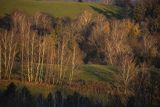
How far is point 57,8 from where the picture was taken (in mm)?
86812

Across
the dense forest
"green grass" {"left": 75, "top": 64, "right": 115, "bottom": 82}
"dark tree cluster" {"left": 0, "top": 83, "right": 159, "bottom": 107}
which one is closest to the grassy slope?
"green grass" {"left": 75, "top": 64, "right": 115, "bottom": 82}

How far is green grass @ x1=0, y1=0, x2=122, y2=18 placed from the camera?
266ft

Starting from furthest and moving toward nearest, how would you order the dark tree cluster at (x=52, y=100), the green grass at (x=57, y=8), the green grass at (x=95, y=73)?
the green grass at (x=57, y=8) < the green grass at (x=95, y=73) < the dark tree cluster at (x=52, y=100)

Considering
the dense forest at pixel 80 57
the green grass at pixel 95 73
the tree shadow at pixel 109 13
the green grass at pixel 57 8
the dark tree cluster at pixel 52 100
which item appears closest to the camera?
the dark tree cluster at pixel 52 100

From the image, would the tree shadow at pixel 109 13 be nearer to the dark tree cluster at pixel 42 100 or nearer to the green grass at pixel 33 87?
the green grass at pixel 33 87

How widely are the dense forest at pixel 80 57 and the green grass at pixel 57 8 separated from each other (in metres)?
4.78

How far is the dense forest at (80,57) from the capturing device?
3402 centimetres

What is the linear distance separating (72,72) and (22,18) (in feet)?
74.0

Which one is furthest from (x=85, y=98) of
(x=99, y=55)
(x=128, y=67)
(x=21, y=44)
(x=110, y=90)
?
(x=99, y=55)

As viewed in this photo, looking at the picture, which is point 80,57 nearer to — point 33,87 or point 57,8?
point 33,87

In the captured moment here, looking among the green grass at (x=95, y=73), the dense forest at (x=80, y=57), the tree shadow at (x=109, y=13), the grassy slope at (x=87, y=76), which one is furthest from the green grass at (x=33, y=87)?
the tree shadow at (x=109, y=13)

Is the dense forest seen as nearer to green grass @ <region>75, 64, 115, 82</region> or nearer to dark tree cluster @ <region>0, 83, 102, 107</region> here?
dark tree cluster @ <region>0, 83, 102, 107</region>

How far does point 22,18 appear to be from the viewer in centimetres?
6638

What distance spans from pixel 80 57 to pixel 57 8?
35.1 meters
